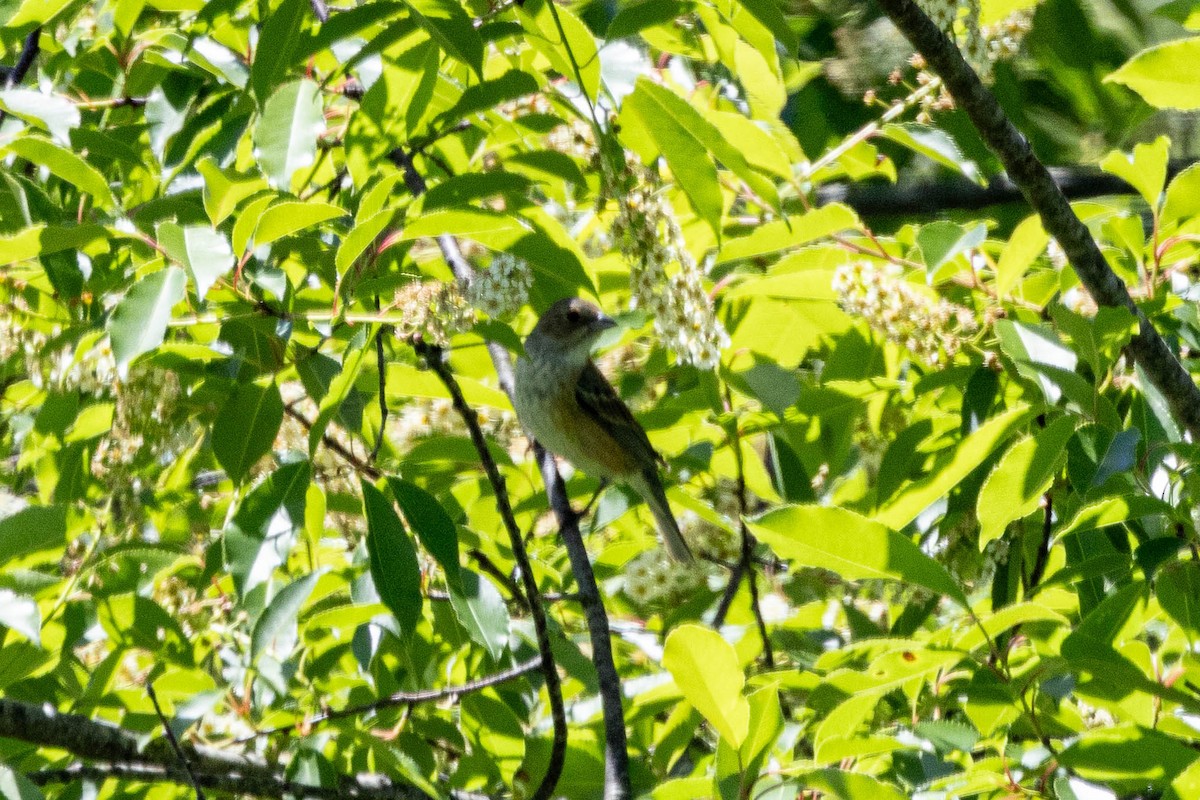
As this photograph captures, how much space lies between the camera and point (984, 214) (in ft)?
17.5

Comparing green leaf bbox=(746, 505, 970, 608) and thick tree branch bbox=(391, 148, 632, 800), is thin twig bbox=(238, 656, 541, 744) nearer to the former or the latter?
thick tree branch bbox=(391, 148, 632, 800)

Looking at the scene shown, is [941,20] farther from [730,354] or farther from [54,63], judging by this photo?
[54,63]

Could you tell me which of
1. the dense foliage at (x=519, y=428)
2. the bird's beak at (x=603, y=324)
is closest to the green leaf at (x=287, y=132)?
the dense foliage at (x=519, y=428)

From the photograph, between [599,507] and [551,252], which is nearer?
[551,252]

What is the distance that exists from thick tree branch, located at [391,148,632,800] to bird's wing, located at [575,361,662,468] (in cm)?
29

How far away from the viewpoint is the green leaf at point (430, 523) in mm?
2654

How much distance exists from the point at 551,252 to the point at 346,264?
A: 48 centimetres

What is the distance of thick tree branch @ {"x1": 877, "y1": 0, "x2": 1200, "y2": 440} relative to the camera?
2734 mm

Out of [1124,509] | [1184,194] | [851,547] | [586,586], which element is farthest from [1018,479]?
[586,586]

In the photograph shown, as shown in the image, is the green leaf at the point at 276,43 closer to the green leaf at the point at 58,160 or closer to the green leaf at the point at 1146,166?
the green leaf at the point at 58,160

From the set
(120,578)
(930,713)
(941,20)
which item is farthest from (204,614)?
(941,20)

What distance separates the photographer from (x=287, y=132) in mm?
2664

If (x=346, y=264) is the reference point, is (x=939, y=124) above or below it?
below

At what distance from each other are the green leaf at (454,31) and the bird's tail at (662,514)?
201cm
